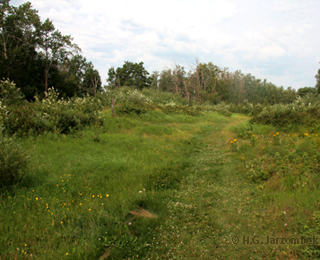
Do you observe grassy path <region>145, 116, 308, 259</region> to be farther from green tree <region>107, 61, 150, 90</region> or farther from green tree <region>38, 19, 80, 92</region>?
green tree <region>107, 61, 150, 90</region>

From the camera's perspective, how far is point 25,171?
513cm

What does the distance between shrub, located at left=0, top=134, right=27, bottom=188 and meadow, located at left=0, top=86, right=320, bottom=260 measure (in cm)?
9

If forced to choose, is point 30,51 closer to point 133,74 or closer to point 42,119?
point 42,119

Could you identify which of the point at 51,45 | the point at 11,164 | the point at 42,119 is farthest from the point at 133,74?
the point at 11,164

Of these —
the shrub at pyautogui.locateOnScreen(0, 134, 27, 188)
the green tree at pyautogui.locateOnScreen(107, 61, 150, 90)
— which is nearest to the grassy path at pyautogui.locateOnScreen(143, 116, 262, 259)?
the shrub at pyautogui.locateOnScreen(0, 134, 27, 188)

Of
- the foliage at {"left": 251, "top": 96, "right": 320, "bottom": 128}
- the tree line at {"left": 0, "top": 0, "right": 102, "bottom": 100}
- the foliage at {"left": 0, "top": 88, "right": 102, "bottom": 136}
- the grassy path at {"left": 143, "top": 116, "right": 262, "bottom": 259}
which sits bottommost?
the grassy path at {"left": 143, "top": 116, "right": 262, "bottom": 259}

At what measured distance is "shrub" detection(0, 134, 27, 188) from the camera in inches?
186

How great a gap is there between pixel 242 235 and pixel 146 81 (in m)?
68.3

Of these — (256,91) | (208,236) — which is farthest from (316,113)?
(256,91)

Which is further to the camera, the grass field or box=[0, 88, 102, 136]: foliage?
box=[0, 88, 102, 136]: foliage

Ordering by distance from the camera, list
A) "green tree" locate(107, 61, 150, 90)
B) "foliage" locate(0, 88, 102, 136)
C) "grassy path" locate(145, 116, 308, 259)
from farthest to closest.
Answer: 1. "green tree" locate(107, 61, 150, 90)
2. "foliage" locate(0, 88, 102, 136)
3. "grassy path" locate(145, 116, 308, 259)

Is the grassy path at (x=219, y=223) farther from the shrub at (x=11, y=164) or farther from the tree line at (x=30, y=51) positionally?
the tree line at (x=30, y=51)

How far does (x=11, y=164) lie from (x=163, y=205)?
371 centimetres

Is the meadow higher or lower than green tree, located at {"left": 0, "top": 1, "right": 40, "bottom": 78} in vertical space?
lower
